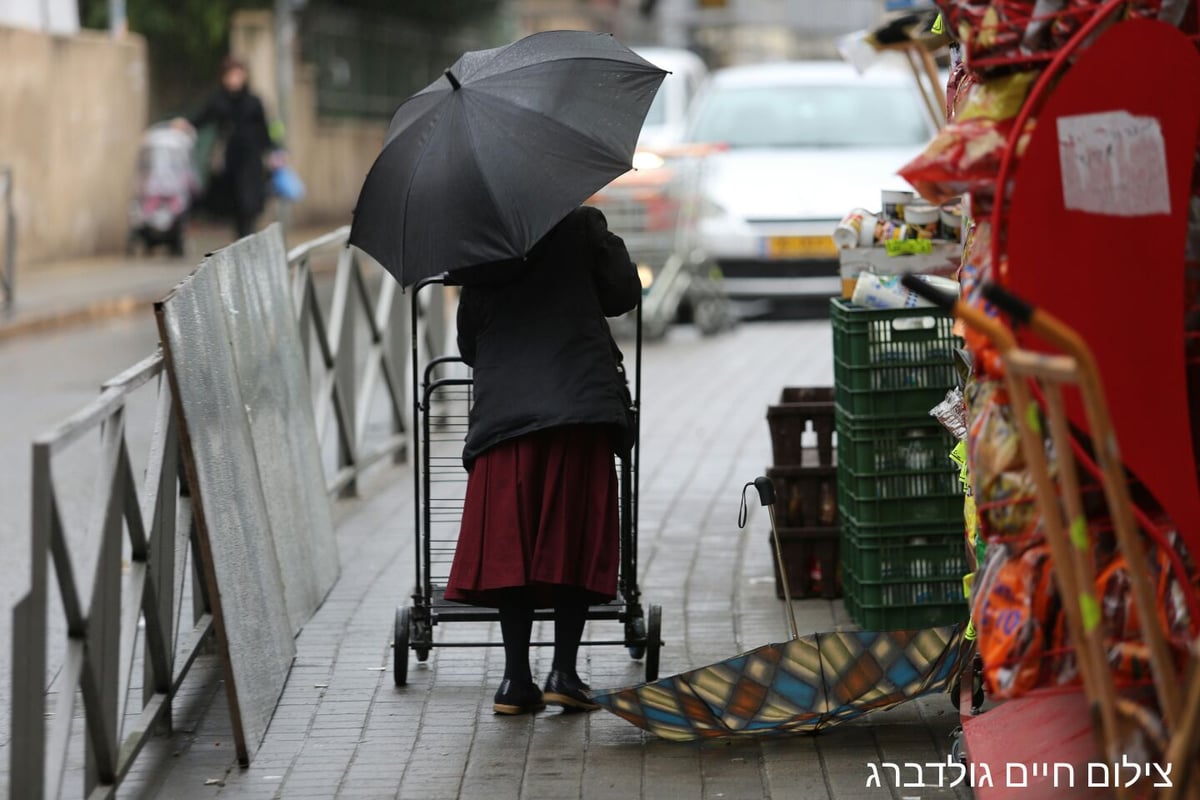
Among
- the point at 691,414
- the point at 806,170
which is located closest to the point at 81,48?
the point at 806,170

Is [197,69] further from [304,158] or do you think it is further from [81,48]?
[81,48]

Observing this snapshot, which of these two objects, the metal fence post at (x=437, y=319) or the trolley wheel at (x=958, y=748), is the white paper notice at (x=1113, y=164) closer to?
the trolley wheel at (x=958, y=748)

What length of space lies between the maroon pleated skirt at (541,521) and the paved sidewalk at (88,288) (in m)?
10.3

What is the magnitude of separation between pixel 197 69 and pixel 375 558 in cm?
2263

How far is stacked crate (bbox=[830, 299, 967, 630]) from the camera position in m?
6.03

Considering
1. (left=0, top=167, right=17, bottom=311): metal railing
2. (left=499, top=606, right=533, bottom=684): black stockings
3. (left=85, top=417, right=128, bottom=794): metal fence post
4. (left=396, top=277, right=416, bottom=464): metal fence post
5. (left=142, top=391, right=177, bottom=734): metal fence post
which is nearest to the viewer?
(left=85, top=417, right=128, bottom=794): metal fence post

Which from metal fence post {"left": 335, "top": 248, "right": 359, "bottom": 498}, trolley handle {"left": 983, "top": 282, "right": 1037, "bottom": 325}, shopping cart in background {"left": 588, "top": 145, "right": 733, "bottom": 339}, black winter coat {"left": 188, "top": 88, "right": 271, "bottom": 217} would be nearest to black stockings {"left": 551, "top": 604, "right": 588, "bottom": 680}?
trolley handle {"left": 983, "top": 282, "right": 1037, "bottom": 325}

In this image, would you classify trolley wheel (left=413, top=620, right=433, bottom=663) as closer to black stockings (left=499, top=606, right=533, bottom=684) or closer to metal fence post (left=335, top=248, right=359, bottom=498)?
black stockings (left=499, top=606, right=533, bottom=684)

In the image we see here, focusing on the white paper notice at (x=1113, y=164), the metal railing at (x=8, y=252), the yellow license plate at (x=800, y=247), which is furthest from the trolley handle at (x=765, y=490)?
the metal railing at (x=8, y=252)

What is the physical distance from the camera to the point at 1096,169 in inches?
143

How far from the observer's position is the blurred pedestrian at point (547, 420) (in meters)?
5.17

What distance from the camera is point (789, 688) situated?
16.6ft

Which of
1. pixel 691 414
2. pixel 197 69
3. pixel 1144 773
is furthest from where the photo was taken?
pixel 197 69

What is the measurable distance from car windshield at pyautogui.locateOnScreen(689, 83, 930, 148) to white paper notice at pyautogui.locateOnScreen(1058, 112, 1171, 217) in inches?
458
